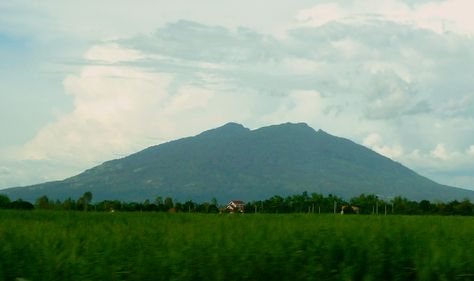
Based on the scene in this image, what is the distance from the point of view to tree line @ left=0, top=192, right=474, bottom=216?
61.3 meters

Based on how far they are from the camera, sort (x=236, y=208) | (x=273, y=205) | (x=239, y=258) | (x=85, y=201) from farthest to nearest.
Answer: (x=273, y=205)
(x=236, y=208)
(x=85, y=201)
(x=239, y=258)

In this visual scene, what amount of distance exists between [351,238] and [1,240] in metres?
4.80

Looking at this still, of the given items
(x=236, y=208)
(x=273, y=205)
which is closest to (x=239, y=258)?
(x=236, y=208)

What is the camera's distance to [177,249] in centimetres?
934

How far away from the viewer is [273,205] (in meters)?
80.9

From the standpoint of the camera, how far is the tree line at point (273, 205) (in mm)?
61344

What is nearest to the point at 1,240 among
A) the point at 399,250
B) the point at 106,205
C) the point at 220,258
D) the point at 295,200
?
the point at 220,258

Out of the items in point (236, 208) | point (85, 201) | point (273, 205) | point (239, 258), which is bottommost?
point (239, 258)

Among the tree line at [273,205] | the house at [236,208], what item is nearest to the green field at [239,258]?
the tree line at [273,205]

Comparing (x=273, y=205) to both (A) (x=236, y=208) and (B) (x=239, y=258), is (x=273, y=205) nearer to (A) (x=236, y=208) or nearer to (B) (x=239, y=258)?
(A) (x=236, y=208)

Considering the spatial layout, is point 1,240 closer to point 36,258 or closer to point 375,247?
point 36,258

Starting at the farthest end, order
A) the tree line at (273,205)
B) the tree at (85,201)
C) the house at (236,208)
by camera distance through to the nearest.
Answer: the tree line at (273,205) < the house at (236,208) < the tree at (85,201)

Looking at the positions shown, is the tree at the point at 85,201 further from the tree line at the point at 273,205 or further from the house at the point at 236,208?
the house at the point at 236,208

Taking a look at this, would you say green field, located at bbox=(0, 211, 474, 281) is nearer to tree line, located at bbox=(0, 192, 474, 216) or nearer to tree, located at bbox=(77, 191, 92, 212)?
tree, located at bbox=(77, 191, 92, 212)
